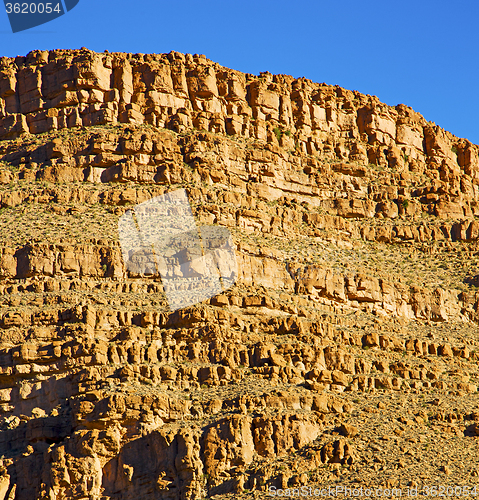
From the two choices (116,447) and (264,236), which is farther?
(264,236)

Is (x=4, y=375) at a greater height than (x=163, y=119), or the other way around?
(x=163, y=119)

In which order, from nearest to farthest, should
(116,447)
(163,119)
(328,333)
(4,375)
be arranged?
(116,447) < (4,375) < (328,333) < (163,119)

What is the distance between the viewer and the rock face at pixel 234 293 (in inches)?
2158

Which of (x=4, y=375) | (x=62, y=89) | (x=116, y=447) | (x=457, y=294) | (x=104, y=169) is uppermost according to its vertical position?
(x=62, y=89)

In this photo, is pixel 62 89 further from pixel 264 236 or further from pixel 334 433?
pixel 334 433

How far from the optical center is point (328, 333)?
215ft

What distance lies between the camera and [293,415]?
5597 centimetres

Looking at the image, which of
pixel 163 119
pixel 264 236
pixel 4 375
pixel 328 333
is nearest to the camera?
pixel 4 375

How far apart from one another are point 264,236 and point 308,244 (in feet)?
11.8

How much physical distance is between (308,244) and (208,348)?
60.8ft

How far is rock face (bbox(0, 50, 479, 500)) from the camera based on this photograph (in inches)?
2158

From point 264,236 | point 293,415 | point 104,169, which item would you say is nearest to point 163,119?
point 104,169

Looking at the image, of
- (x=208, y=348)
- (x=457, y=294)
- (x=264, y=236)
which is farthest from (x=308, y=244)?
(x=208, y=348)

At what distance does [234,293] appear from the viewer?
66.1 m
